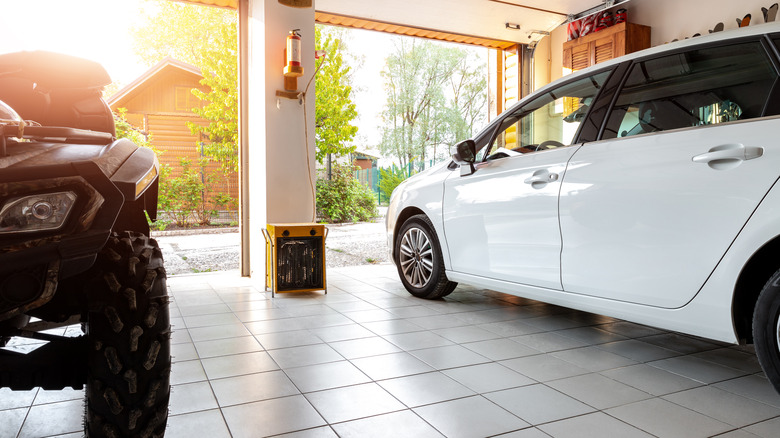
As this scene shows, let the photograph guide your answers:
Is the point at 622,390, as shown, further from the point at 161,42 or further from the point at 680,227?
the point at 161,42

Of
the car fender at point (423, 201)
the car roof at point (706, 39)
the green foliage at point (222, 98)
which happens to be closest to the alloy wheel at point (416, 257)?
the car fender at point (423, 201)

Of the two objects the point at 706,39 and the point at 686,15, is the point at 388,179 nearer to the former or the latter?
the point at 686,15

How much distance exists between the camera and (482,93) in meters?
16.5

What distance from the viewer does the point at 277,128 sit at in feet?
14.6

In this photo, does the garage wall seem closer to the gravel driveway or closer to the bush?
the gravel driveway

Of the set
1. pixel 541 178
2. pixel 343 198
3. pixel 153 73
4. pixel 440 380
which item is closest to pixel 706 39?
pixel 541 178

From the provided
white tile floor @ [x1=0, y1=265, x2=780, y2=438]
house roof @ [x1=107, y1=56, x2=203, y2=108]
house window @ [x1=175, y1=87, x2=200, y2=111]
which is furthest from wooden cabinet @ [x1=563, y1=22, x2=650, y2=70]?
house window @ [x1=175, y1=87, x2=200, y2=111]

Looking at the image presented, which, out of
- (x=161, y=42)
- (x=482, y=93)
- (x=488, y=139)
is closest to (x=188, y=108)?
(x=161, y=42)

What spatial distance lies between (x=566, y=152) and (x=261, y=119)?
9.10 ft

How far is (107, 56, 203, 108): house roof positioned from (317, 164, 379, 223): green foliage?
362 centimetres

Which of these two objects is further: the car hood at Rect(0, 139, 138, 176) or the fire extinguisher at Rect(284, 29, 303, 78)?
the fire extinguisher at Rect(284, 29, 303, 78)

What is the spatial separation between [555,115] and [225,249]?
17.3 feet

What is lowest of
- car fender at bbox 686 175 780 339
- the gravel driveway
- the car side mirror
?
the gravel driveway

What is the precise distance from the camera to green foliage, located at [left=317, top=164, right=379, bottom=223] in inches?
445
